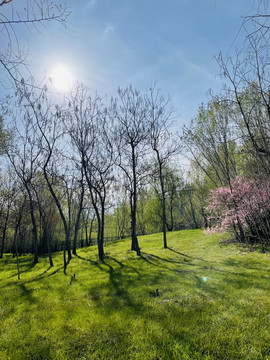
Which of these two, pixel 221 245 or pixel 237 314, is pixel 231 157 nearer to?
pixel 221 245

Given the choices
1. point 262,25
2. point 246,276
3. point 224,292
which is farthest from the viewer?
point 246,276

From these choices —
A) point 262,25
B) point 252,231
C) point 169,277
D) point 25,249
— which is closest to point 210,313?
point 169,277

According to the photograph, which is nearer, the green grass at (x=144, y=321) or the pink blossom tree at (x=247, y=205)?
the green grass at (x=144, y=321)

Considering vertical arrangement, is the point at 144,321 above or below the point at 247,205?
below

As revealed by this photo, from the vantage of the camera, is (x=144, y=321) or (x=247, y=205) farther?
(x=247, y=205)

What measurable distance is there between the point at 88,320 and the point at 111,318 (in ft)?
1.79

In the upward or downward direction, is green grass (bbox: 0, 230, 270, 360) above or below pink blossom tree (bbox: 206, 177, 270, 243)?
below

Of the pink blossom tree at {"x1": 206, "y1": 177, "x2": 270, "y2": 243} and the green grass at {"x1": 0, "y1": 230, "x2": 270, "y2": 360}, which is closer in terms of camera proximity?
the green grass at {"x1": 0, "y1": 230, "x2": 270, "y2": 360}

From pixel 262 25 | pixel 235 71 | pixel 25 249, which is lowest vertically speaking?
pixel 25 249

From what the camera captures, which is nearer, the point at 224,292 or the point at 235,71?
the point at 224,292

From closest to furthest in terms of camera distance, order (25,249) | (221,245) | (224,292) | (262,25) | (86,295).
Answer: (262,25), (224,292), (86,295), (221,245), (25,249)

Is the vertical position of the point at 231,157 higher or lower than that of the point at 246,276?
higher

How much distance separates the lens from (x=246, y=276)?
7.36 meters

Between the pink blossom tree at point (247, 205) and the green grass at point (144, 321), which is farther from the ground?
the pink blossom tree at point (247, 205)
